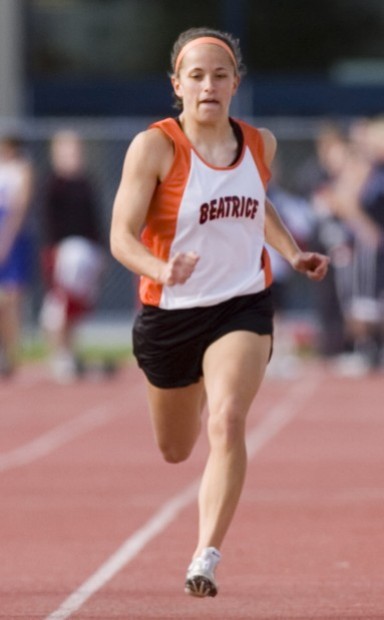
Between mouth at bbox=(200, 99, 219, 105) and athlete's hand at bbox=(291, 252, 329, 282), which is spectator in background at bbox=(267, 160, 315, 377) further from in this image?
mouth at bbox=(200, 99, 219, 105)

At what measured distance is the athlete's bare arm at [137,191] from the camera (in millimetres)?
6945

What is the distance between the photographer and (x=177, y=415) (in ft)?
25.1

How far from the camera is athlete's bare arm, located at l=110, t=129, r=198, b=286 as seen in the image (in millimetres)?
6945

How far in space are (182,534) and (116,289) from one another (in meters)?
15.5

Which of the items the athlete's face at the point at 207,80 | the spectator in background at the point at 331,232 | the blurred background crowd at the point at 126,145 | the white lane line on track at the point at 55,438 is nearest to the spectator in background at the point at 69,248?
the blurred background crowd at the point at 126,145

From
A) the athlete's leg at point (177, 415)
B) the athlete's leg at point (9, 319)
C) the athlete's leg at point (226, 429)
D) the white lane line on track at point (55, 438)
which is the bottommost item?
the athlete's leg at point (226, 429)

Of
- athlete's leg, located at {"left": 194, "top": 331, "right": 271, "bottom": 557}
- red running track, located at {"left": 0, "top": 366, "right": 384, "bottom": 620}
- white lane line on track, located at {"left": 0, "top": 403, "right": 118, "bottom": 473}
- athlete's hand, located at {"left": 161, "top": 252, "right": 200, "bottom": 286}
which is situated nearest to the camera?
athlete's hand, located at {"left": 161, "top": 252, "right": 200, "bottom": 286}

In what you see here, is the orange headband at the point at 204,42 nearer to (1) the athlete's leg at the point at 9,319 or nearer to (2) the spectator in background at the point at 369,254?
(1) the athlete's leg at the point at 9,319

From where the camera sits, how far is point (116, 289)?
2480cm

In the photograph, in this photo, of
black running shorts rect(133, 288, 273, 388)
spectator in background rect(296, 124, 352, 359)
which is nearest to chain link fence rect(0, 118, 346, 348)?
spectator in background rect(296, 124, 352, 359)

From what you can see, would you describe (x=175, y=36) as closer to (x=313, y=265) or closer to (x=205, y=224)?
(x=313, y=265)

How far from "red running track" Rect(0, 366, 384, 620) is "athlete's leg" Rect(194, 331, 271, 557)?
41 cm

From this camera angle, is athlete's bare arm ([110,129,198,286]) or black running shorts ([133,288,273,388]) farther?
black running shorts ([133,288,273,388])

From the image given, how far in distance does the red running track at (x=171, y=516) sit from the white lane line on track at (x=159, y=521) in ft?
0.04
